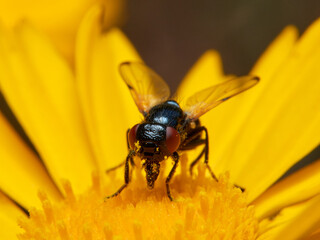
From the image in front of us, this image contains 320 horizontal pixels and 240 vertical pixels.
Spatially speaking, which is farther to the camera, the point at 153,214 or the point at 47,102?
the point at 47,102

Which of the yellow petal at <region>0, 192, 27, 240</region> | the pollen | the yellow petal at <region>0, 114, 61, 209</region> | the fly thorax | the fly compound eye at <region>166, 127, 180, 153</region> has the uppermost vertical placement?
the fly compound eye at <region>166, 127, 180, 153</region>

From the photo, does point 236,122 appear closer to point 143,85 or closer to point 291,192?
point 143,85

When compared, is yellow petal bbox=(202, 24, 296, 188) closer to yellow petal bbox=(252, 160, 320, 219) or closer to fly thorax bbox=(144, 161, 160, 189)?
yellow petal bbox=(252, 160, 320, 219)

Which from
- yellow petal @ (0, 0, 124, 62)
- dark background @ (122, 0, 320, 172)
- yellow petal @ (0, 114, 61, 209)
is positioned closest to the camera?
yellow petal @ (0, 114, 61, 209)

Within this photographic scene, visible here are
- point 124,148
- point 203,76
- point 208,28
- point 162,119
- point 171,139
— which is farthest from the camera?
point 208,28

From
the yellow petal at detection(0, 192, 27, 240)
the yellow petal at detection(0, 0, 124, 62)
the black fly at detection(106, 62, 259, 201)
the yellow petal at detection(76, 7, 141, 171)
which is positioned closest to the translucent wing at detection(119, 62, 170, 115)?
the black fly at detection(106, 62, 259, 201)

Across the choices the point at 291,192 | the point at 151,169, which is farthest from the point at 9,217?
the point at 291,192

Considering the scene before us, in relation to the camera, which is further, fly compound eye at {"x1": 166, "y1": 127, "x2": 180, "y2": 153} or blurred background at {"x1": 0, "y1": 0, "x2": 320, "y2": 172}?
blurred background at {"x1": 0, "y1": 0, "x2": 320, "y2": 172}
